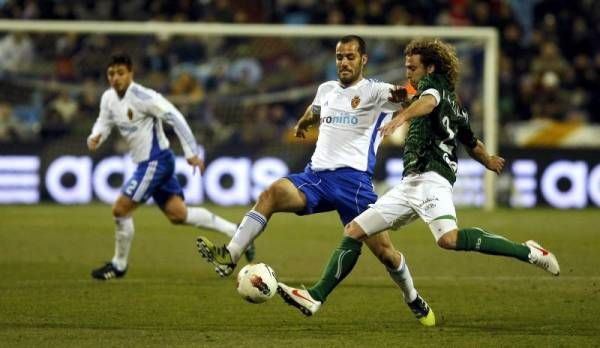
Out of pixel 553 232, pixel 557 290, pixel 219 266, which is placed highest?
pixel 219 266

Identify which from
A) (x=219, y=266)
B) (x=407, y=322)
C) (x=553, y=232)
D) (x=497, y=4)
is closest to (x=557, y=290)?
(x=407, y=322)

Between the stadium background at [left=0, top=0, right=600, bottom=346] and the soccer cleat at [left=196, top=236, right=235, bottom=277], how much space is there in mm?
1307

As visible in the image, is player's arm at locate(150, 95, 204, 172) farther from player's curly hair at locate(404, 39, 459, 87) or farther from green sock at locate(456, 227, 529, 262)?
green sock at locate(456, 227, 529, 262)

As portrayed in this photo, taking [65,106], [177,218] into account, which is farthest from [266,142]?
[177,218]

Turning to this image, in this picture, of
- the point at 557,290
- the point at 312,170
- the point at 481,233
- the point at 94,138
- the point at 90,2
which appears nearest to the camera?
the point at 481,233

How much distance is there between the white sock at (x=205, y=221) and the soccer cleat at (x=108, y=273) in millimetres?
964

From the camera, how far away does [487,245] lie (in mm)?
7902

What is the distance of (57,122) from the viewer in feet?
65.6

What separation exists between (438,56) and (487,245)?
1.34 meters

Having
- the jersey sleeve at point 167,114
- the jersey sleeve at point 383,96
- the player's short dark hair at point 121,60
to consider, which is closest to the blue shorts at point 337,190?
the jersey sleeve at point 383,96

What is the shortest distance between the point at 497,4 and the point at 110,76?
13.6 metres

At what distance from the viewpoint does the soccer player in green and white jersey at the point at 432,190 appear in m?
7.89

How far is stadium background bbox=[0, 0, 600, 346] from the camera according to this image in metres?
11.1

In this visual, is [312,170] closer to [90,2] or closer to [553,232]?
[553,232]
